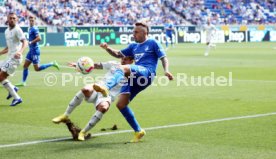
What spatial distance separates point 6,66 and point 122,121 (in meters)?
4.16

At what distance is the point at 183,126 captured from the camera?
11070 millimetres

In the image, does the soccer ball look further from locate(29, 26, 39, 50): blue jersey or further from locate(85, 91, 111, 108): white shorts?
locate(29, 26, 39, 50): blue jersey

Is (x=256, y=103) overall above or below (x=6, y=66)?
below

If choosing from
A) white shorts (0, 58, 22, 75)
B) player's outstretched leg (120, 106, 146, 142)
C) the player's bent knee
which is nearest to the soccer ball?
the player's bent knee

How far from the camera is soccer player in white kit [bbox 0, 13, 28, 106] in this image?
14422 millimetres

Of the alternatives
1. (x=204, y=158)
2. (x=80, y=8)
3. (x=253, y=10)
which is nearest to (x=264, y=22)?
(x=253, y=10)

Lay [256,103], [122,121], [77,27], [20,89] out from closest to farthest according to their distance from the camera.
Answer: [122,121], [256,103], [20,89], [77,27]

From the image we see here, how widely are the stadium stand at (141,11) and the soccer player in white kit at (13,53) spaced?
3639 cm

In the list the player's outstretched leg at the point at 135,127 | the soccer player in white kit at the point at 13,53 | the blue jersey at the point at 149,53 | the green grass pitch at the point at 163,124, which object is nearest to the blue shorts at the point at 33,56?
the green grass pitch at the point at 163,124

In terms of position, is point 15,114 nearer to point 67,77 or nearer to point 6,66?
point 6,66

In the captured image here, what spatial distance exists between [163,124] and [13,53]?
566 centimetres

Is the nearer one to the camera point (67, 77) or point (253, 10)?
point (67, 77)

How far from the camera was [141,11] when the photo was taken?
2494 inches

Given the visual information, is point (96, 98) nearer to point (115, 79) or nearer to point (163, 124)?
point (115, 79)
